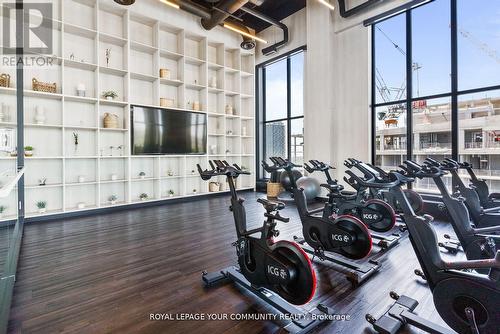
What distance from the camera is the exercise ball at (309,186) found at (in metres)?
5.79

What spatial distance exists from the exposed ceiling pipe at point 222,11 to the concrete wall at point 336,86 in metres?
2.01

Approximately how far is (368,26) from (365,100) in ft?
5.36

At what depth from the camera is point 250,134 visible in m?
7.96

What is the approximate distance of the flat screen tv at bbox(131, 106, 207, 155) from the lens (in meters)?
5.73

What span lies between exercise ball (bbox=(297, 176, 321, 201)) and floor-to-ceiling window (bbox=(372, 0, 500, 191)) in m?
1.48

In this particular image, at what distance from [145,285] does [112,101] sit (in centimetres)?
435

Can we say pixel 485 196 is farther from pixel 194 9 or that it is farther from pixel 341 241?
pixel 194 9

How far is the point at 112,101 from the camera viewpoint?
5.35 metres

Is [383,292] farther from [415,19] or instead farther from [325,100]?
[415,19]

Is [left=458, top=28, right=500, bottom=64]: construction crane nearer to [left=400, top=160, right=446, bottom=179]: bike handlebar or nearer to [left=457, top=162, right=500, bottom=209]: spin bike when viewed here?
[left=457, top=162, right=500, bottom=209]: spin bike

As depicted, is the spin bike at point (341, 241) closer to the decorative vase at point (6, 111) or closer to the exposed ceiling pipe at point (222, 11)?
the exposed ceiling pipe at point (222, 11)

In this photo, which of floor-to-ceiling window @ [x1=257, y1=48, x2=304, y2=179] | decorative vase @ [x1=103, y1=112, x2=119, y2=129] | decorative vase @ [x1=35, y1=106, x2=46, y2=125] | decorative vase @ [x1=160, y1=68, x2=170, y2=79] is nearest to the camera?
decorative vase @ [x1=35, y1=106, x2=46, y2=125]

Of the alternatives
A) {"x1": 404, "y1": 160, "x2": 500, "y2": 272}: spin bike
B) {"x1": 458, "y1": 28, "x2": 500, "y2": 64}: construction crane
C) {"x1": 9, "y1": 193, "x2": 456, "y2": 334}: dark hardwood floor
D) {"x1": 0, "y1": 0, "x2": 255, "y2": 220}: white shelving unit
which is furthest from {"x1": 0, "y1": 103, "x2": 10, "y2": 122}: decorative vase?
{"x1": 458, "y1": 28, "x2": 500, "y2": 64}: construction crane

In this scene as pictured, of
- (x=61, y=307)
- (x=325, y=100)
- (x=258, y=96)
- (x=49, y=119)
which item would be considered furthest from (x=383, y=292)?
(x=258, y=96)
